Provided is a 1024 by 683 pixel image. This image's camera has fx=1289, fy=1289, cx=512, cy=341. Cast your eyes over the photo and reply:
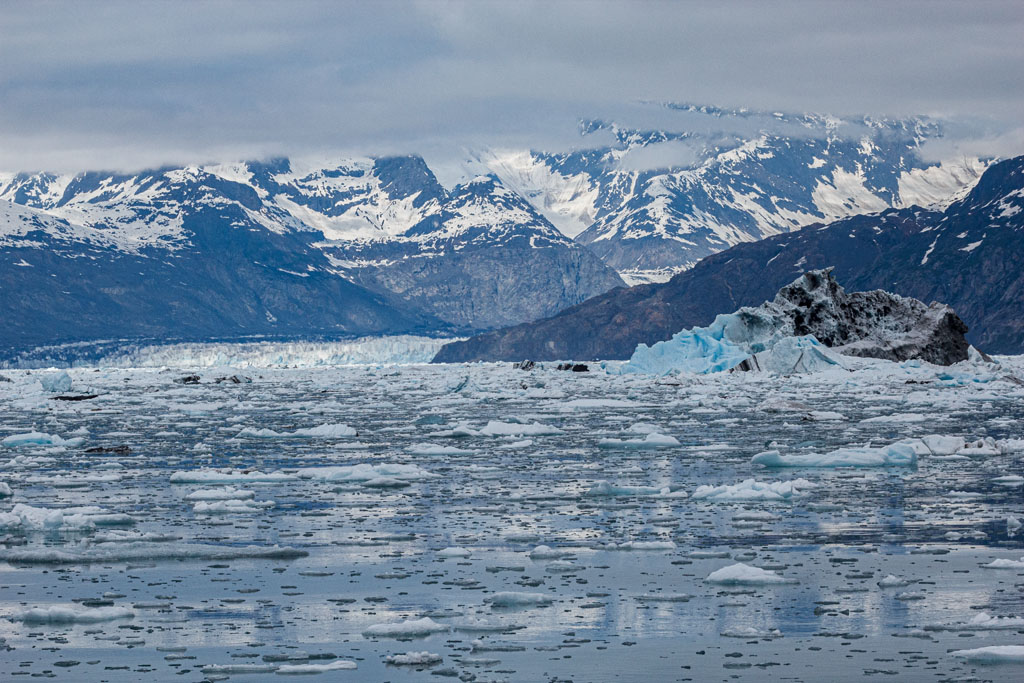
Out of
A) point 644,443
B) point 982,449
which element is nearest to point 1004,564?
point 982,449

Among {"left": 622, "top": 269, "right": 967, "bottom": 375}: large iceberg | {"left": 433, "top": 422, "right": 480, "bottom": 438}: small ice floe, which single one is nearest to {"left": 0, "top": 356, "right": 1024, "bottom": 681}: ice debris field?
{"left": 433, "top": 422, "right": 480, "bottom": 438}: small ice floe

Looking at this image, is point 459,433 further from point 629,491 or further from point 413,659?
point 413,659

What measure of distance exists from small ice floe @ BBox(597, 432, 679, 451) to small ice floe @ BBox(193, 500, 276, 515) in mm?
13294

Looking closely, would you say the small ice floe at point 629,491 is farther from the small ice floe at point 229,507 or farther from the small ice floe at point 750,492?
the small ice floe at point 229,507

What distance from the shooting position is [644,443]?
3481 centimetres

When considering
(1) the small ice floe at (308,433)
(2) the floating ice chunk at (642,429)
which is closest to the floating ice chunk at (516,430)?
(2) the floating ice chunk at (642,429)

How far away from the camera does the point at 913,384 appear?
227ft

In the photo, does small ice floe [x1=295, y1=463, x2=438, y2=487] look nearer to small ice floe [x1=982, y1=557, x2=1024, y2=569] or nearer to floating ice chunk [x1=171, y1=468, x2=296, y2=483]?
floating ice chunk [x1=171, y1=468, x2=296, y2=483]

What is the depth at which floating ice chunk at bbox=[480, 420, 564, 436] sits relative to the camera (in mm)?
39750

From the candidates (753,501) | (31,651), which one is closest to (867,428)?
(753,501)

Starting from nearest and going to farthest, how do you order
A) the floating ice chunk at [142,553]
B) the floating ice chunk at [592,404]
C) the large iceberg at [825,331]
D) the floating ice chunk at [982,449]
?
the floating ice chunk at [142,553], the floating ice chunk at [982,449], the floating ice chunk at [592,404], the large iceberg at [825,331]

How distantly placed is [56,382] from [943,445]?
67542 mm

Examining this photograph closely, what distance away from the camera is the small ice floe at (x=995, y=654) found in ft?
39.8

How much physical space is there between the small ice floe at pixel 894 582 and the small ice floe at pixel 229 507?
1106cm
